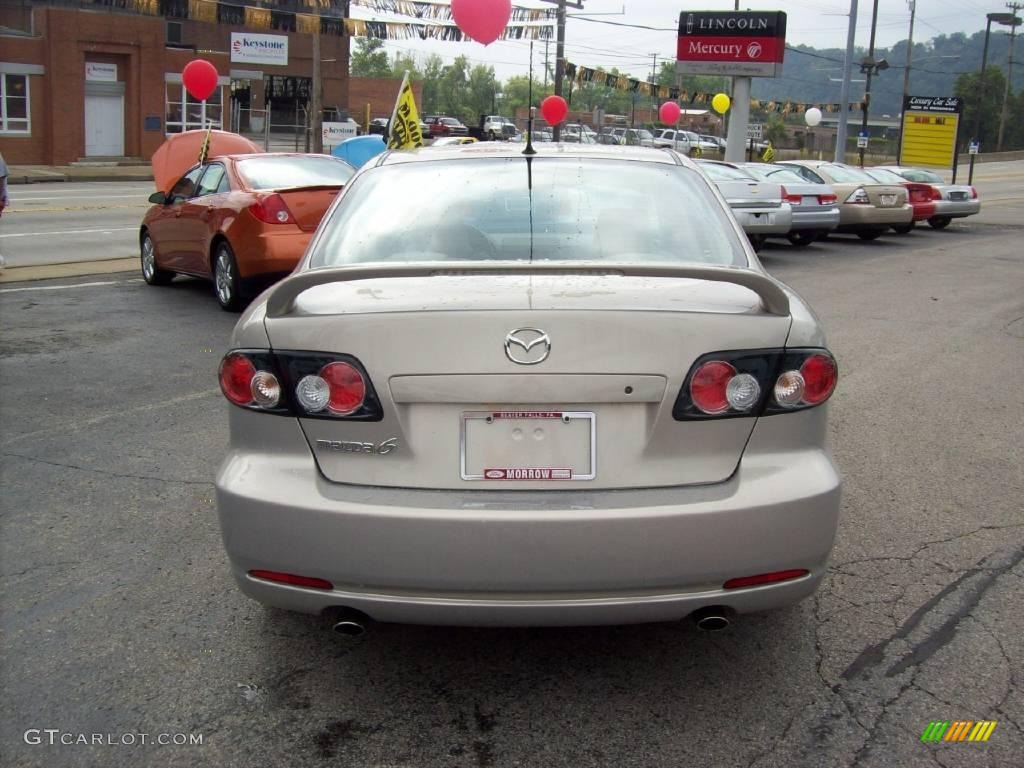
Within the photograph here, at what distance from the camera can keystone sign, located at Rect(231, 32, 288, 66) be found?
4766 centimetres

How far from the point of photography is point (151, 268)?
12.3m

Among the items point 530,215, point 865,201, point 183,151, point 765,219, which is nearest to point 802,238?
point 865,201

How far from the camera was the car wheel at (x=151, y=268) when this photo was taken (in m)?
12.2

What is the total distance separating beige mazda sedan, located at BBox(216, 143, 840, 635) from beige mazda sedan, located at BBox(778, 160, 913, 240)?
60.2 feet

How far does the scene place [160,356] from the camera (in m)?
8.38

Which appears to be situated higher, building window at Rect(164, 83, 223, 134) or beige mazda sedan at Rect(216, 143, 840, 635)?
building window at Rect(164, 83, 223, 134)

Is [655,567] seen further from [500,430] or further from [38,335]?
[38,335]

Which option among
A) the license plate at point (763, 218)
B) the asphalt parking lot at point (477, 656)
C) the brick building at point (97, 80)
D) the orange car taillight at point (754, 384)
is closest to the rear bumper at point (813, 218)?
the license plate at point (763, 218)

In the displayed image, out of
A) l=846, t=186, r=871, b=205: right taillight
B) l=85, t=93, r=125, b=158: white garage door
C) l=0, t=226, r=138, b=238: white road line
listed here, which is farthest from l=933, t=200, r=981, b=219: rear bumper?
l=85, t=93, r=125, b=158: white garage door

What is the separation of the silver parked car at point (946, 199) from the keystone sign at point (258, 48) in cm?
3153

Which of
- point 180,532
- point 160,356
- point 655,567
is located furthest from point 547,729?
point 160,356

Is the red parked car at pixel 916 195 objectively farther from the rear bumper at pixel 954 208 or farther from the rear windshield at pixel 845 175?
the rear bumper at pixel 954 208

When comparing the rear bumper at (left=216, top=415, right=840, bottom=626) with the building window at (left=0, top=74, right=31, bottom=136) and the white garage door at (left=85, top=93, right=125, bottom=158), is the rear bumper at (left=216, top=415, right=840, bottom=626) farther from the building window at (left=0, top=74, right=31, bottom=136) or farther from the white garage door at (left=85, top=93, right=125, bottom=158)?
the white garage door at (left=85, top=93, right=125, bottom=158)

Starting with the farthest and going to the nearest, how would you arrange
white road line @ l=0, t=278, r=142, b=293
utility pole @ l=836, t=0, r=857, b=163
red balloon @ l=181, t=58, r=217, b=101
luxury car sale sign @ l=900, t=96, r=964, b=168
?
utility pole @ l=836, t=0, r=857, b=163, luxury car sale sign @ l=900, t=96, r=964, b=168, red balloon @ l=181, t=58, r=217, b=101, white road line @ l=0, t=278, r=142, b=293
